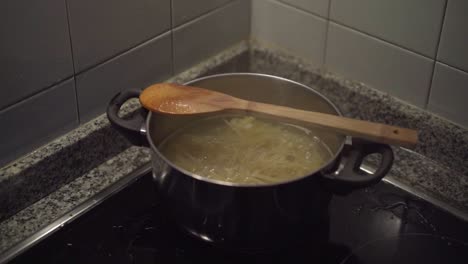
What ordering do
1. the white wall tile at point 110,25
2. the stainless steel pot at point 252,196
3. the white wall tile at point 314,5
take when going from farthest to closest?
the white wall tile at point 314,5
the white wall tile at point 110,25
the stainless steel pot at point 252,196

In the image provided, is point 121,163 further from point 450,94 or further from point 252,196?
point 450,94

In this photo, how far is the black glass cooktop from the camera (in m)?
0.85

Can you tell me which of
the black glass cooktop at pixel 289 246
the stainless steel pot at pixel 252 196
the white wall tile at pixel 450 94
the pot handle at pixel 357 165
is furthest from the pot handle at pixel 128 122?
the white wall tile at pixel 450 94

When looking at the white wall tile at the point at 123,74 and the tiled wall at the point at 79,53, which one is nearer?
the tiled wall at the point at 79,53

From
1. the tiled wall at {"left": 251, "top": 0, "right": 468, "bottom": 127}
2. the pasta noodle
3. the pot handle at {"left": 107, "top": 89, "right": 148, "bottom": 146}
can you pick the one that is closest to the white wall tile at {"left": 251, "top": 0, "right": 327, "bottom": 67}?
the tiled wall at {"left": 251, "top": 0, "right": 468, "bottom": 127}

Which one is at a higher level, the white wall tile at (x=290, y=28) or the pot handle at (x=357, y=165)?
the white wall tile at (x=290, y=28)

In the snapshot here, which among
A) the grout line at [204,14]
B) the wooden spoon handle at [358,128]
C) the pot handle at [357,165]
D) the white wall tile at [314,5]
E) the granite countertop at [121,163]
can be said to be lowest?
the granite countertop at [121,163]

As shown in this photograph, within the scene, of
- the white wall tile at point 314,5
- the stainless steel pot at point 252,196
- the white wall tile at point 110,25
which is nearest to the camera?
the stainless steel pot at point 252,196

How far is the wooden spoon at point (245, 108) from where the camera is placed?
0.81 m

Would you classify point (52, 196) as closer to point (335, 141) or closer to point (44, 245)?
point (44, 245)

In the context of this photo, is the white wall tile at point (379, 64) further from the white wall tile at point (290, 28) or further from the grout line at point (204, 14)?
the grout line at point (204, 14)

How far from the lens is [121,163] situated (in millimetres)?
981

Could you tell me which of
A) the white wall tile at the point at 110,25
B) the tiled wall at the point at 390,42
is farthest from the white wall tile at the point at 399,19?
the white wall tile at the point at 110,25

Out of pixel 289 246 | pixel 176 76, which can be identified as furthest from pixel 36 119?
pixel 289 246
